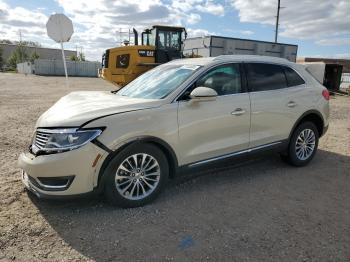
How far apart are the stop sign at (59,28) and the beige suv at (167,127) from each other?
654cm

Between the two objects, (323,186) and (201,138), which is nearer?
(201,138)

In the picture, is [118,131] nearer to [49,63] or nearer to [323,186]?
[323,186]

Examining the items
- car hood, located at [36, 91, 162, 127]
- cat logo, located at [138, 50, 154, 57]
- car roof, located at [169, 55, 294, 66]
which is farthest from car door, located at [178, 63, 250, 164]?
cat logo, located at [138, 50, 154, 57]

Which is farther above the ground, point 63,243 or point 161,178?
point 161,178

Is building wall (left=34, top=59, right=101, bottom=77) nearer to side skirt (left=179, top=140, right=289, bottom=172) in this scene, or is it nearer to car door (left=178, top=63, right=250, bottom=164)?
side skirt (left=179, top=140, right=289, bottom=172)

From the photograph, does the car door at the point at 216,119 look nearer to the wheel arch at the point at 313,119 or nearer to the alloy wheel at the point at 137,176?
the alloy wheel at the point at 137,176

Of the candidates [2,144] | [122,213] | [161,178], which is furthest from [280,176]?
[2,144]

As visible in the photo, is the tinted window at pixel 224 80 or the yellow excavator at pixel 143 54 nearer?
the tinted window at pixel 224 80

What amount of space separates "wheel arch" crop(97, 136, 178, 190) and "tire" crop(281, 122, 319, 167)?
2298 millimetres

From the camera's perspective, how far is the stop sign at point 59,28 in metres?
10.3

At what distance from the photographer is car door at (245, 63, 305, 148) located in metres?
4.76

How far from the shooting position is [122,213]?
3.76 m

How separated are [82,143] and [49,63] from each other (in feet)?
191

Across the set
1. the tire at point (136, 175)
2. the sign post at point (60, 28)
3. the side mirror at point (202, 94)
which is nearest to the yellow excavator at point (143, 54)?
the sign post at point (60, 28)
